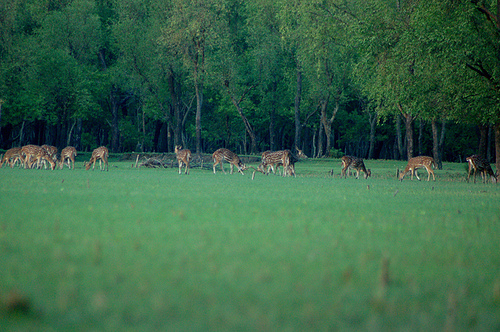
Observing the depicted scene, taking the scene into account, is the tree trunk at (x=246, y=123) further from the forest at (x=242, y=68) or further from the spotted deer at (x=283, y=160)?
the spotted deer at (x=283, y=160)

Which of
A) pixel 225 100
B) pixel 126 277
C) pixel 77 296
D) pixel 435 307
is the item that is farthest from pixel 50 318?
pixel 225 100

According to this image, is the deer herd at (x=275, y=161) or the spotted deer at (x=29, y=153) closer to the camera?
the deer herd at (x=275, y=161)

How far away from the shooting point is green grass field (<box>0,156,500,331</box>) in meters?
3.81

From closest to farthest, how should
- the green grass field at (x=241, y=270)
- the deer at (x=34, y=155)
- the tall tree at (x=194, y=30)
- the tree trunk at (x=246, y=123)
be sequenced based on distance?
1. the green grass field at (x=241, y=270)
2. the deer at (x=34, y=155)
3. the tall tree at (x=194, y=30)
4. the tree trunk at (x=246, y=123)

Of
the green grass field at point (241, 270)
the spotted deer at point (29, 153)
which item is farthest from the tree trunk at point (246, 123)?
the green grass field at point (241, 270)

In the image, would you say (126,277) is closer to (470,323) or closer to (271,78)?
(470,323)

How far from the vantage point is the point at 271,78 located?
2422 inches

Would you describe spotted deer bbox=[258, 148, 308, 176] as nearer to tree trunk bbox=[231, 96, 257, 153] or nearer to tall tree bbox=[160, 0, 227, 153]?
tall tree bbox=[160, 0, 227, 153]

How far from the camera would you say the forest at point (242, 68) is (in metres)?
26.0

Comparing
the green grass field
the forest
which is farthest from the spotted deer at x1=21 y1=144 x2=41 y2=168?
the green grass field

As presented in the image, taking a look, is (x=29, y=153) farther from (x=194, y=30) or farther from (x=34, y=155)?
(x=194, y=30)

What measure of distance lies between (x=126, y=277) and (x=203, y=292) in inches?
30.3

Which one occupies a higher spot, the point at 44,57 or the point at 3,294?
the point at 44,57

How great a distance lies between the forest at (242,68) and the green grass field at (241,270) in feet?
58.1
